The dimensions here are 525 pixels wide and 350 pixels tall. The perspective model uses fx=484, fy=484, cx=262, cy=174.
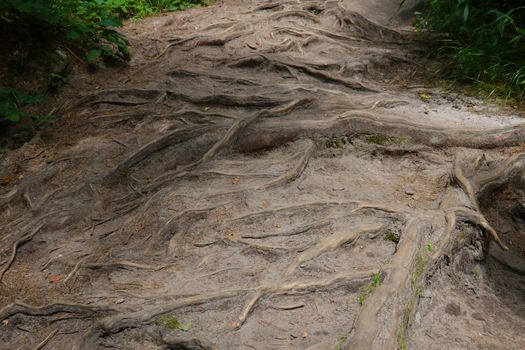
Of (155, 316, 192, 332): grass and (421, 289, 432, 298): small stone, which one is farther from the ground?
(421, 289, 432, 298): small stone

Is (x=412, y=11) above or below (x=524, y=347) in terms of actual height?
above

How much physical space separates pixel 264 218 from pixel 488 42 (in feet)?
11.9

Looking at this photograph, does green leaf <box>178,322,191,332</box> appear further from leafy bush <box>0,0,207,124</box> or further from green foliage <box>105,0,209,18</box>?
green foliage <box>105,0,209,18</box>

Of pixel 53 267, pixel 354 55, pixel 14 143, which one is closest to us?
pixel 53 267

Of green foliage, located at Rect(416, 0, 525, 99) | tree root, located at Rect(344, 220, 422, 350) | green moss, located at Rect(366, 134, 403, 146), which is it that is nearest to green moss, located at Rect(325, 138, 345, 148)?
green moss, located at Rect(366, 134, 403, 146)

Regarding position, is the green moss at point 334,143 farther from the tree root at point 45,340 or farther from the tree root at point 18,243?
the tree root at point 45,340

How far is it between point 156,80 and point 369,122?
2586 millimetres

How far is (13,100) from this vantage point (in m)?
4.72

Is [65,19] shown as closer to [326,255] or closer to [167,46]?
[167,46]

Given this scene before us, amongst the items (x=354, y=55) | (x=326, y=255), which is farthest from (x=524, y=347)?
(x=354, y=55)

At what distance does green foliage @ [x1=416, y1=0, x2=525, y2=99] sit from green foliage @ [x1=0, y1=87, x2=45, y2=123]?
444 centimetres

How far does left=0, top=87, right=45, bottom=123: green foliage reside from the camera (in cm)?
438

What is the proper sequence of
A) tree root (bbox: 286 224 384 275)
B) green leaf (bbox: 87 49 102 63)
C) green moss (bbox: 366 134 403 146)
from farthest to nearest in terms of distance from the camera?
green leaf (bbox: 87 49 102 63), green moss (bbox: 366 134 403 146), tree root (bbox: 286 224 384 275)

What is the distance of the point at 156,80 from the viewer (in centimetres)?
558
